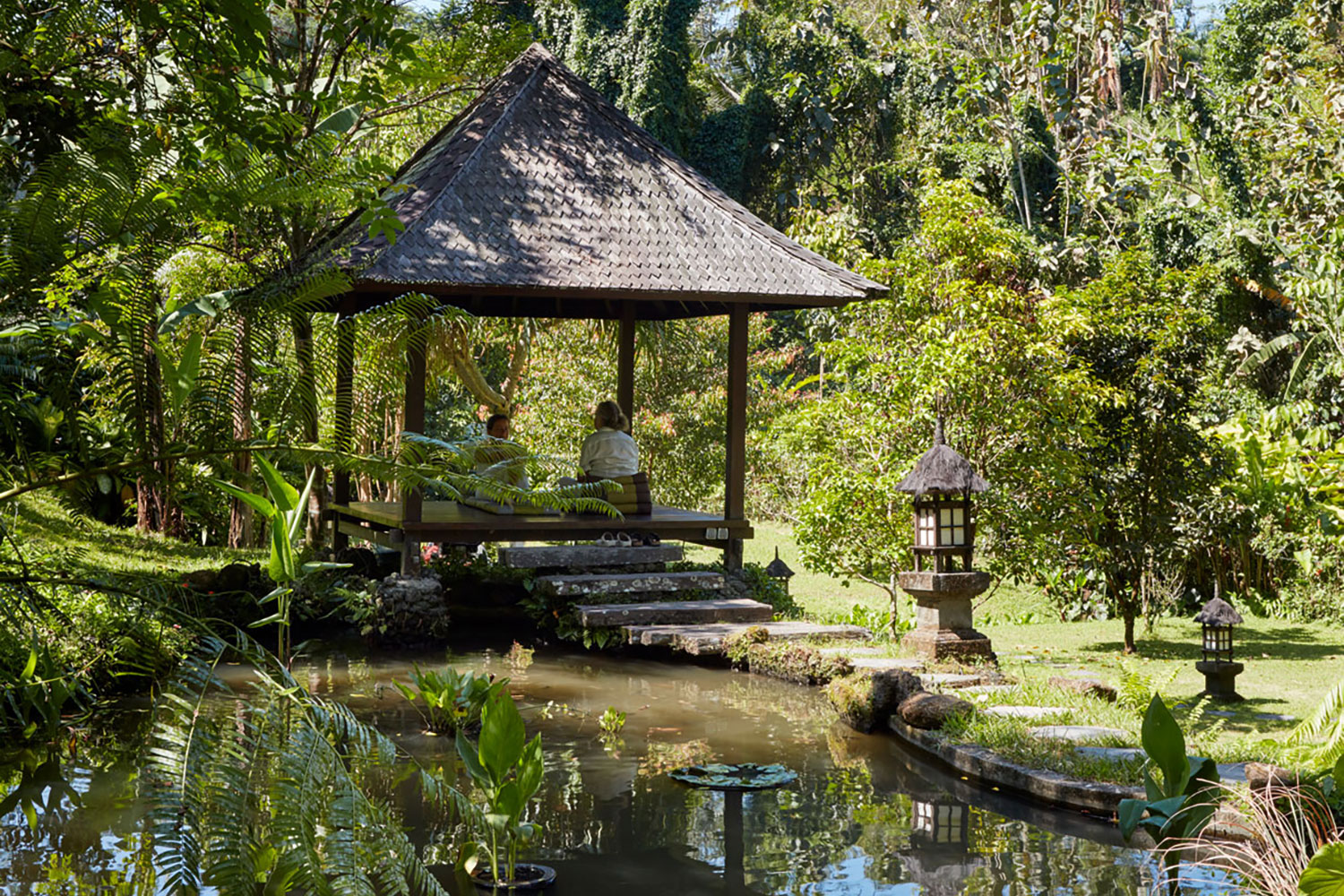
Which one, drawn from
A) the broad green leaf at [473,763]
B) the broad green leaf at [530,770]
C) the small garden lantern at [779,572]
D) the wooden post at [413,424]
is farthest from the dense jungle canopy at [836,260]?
the broad green leaf at [530,770]

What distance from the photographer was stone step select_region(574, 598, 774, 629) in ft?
31.1

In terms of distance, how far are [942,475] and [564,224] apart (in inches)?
167

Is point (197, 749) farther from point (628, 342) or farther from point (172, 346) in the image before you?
point (628, 342)

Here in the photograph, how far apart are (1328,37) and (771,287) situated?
22.1 feet

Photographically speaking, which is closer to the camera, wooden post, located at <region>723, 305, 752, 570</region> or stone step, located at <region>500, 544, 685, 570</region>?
stone step, located at <region>500, 544, 685, 570</region>

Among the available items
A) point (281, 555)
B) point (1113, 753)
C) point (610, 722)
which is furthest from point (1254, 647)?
point (281, 555)

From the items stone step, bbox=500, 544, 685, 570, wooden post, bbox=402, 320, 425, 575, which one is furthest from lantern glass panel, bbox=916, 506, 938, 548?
wooden post, bbox=402, 320, 425, 575

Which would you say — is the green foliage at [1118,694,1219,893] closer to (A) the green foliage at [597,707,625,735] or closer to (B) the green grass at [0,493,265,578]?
(A) the green foliage at [597,707,625,735]

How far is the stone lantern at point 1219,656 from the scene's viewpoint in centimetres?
752

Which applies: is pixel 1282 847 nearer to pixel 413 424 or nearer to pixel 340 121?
pixel 413 424

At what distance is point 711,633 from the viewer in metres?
9.10

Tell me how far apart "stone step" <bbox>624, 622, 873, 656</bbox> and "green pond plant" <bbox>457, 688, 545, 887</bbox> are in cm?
473

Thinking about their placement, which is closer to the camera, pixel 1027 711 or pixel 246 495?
pixel 246 495

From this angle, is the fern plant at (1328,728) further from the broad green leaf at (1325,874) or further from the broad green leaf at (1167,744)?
the broad green leaf at (1325,874)
